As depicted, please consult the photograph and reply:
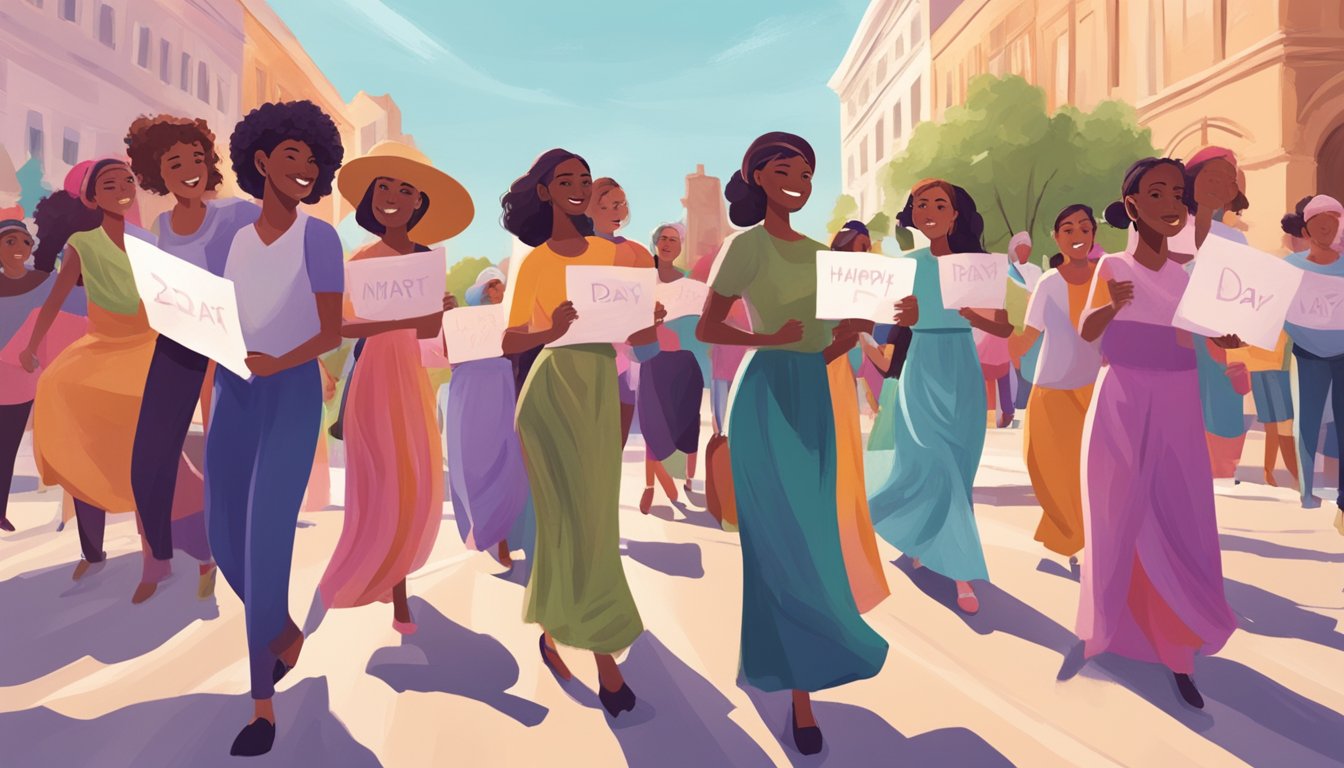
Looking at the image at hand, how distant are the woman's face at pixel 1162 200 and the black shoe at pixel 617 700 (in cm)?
314

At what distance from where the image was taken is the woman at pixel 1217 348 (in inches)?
193

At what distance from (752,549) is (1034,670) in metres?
1.67

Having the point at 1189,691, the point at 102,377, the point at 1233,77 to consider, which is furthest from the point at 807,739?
the point at 1233,77

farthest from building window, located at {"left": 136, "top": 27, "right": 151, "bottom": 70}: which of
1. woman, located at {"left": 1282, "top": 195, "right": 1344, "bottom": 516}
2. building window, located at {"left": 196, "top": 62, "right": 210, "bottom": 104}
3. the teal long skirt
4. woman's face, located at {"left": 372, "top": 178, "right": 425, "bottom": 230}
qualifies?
the teal long skirt

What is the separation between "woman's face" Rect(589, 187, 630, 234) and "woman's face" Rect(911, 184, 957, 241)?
2.37 metres

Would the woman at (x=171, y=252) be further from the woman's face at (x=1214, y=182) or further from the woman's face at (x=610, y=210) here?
the woman's face at (x=1214, y=182)

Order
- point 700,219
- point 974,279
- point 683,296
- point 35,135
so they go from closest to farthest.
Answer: point 974,279
point 683,296
point 35,135
point 700,219

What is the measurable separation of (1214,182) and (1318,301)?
1521 mm

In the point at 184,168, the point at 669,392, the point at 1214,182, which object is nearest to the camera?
the point at 1214,182

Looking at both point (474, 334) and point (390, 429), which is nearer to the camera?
point (390, 429)

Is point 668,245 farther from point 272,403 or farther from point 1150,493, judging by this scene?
point 272,403

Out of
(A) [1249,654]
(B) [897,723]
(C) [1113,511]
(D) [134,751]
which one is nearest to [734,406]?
(B) [897,723]

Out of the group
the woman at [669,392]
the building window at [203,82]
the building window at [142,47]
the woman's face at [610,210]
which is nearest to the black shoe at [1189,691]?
the woman's face at [610,210]

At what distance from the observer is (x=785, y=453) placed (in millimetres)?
3955
